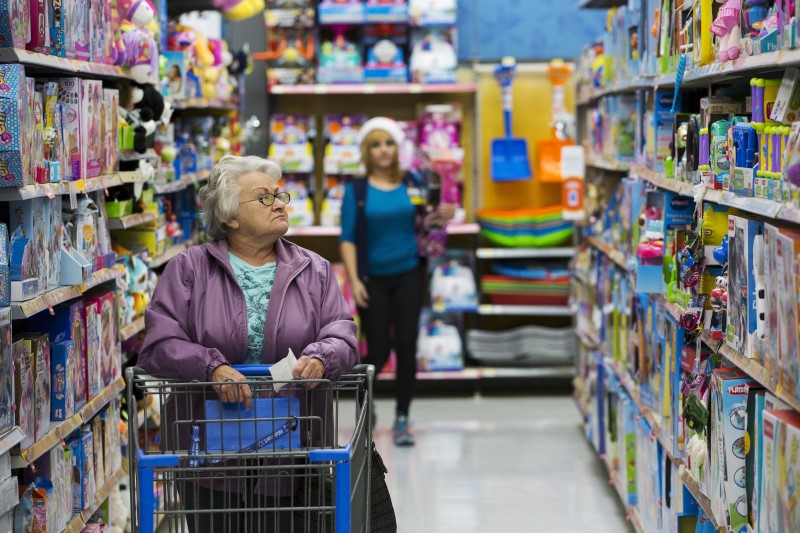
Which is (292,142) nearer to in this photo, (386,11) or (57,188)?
(386,11)

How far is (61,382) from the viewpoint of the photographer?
11.7ft

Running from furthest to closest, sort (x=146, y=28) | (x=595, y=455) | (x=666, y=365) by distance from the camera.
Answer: (x=595, y=455) < (x=146, y=28) < (x=666, y=365)

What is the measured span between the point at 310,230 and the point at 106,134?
11.4 feet

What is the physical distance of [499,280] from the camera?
7676mm

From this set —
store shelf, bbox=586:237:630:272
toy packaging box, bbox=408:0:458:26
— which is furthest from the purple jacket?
toy packaging box, bbox=408:0:458:26

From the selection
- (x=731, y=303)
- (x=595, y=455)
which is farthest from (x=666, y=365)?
(x=595, y=455)

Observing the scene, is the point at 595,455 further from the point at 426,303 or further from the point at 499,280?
the point at 426,303

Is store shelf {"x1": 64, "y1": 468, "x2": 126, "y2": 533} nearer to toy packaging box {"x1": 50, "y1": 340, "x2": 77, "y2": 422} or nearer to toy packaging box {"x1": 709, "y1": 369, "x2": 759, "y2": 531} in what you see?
toy packaging box {"x1": 50, "y1": 340, "x2": 77, "y2": 422}

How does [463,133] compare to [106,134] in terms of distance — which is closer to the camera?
[106,134]

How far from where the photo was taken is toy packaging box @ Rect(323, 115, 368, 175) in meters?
7.63

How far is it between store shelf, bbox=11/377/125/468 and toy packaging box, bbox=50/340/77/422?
36 mm

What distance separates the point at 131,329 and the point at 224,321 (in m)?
1.51

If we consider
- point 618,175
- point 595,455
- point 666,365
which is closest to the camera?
point 666,365

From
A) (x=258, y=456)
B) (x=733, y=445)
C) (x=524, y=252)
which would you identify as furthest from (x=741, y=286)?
(x=524, y=252)
